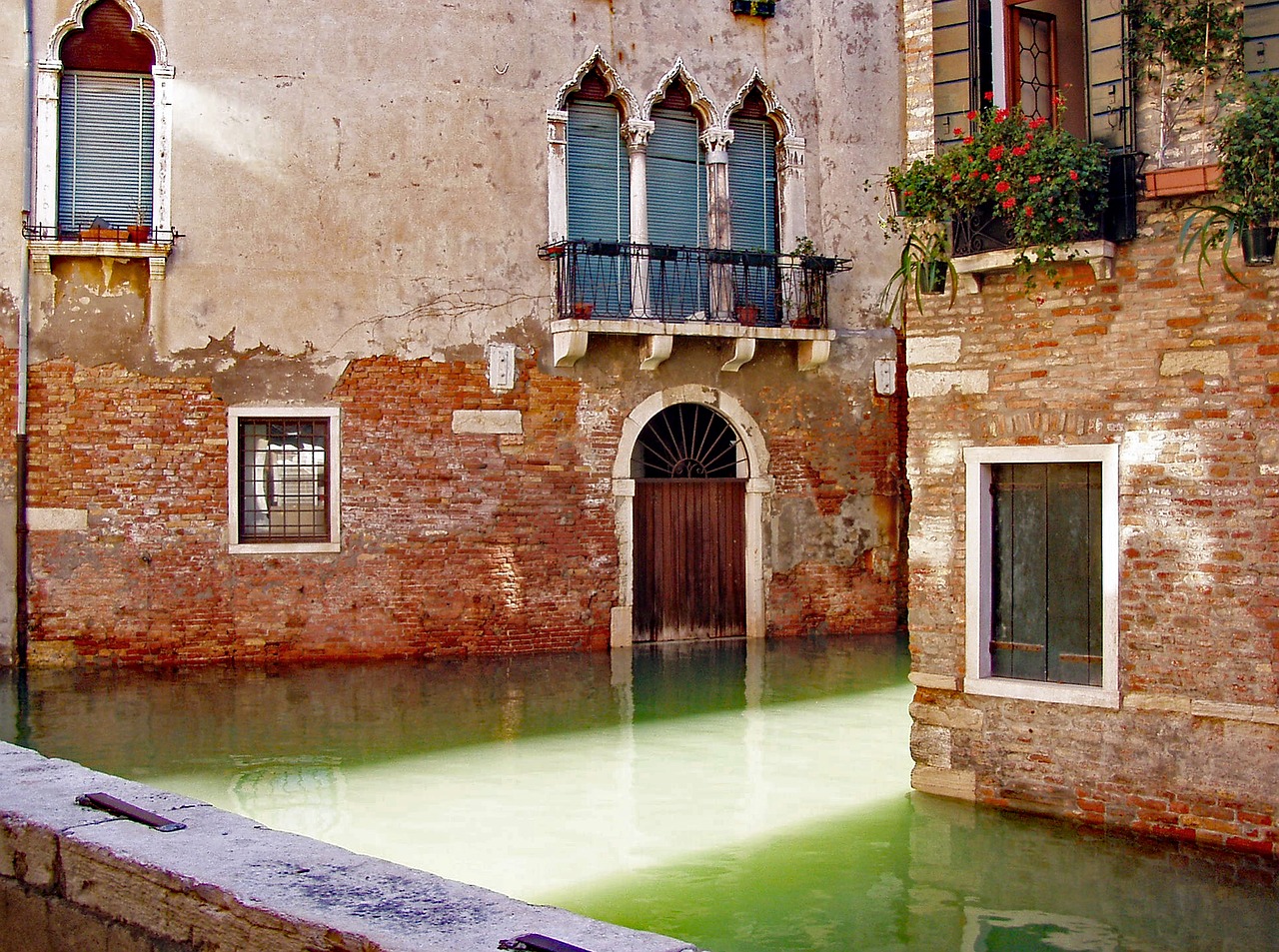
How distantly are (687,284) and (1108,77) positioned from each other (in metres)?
7.09

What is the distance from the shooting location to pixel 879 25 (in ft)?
48.7

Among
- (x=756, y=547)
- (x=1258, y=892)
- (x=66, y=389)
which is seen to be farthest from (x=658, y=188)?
(x=1258, y=892)

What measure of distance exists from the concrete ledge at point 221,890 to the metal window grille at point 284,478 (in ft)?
27.0

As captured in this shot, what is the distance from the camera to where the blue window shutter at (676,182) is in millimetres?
14234

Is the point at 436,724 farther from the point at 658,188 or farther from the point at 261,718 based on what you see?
the point at 658,188

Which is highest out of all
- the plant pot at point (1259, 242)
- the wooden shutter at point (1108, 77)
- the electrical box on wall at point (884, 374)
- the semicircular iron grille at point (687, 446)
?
the wooden shutter at point (1108, 77)

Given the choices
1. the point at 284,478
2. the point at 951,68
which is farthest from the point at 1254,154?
the point at 284,478

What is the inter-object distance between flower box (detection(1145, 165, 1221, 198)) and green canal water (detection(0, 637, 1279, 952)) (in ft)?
10.4

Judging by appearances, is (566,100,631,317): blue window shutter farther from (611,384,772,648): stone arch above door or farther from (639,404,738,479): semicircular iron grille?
(639,404,738,479): semicircular iron grille

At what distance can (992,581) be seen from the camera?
25.3ft

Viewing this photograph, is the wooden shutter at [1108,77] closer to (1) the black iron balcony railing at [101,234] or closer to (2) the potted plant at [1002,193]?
(2) the potted plant at [1002,193]

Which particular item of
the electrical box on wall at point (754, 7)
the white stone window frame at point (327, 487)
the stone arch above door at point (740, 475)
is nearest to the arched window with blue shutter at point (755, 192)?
the electrical box on wall at point (754, 7)

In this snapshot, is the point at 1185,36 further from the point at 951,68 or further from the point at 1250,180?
the point at 951,68

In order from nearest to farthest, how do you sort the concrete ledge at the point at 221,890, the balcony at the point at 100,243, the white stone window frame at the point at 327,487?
the concrete ledge at the point at 221,890 < the balcony at the point at 100,243 < the white stone window frame at the point at 327,487
